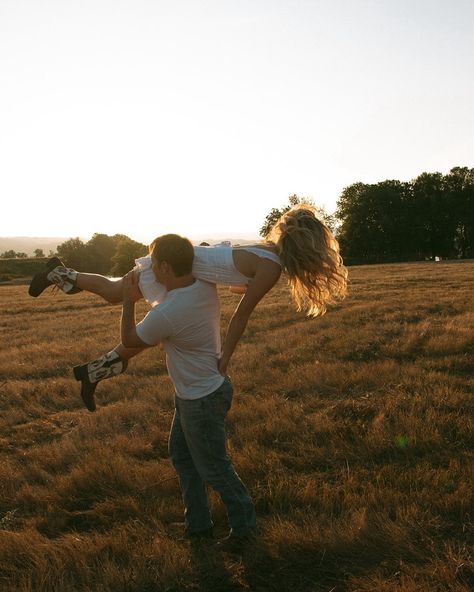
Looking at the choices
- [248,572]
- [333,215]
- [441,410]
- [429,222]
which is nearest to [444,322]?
[441,410]

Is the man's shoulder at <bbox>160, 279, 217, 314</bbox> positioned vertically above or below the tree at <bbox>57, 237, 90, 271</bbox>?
below

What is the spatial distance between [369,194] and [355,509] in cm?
7974

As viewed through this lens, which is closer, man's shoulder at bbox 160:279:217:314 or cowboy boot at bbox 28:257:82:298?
man's shoulder at bbox 160:279:217:314

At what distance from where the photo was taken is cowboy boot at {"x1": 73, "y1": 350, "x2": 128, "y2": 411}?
14.5 feet

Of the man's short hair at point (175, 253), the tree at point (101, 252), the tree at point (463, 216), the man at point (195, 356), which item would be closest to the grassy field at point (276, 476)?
the man at point (195, 356)

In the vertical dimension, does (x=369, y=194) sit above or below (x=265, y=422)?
above

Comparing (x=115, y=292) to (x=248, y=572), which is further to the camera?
(x=115, y=292)

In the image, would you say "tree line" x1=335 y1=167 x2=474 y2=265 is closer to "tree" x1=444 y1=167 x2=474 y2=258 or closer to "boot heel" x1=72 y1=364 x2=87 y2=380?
"tree" x1=444 y1=167 x2=474 y2=258

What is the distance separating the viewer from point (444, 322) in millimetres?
12875

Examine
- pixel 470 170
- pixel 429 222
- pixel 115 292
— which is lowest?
pixel 115 292

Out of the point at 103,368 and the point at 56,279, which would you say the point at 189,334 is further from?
the point at 56,279

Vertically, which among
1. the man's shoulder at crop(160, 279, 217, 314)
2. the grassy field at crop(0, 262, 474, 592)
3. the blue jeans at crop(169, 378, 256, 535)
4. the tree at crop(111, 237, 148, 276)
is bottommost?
the grassy field at crop(0, 262, 474, 592)

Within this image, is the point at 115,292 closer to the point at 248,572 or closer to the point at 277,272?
the point at 277,272

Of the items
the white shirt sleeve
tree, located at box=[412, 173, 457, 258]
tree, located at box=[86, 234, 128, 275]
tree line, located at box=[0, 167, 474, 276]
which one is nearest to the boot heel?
the white shirt sleeve
